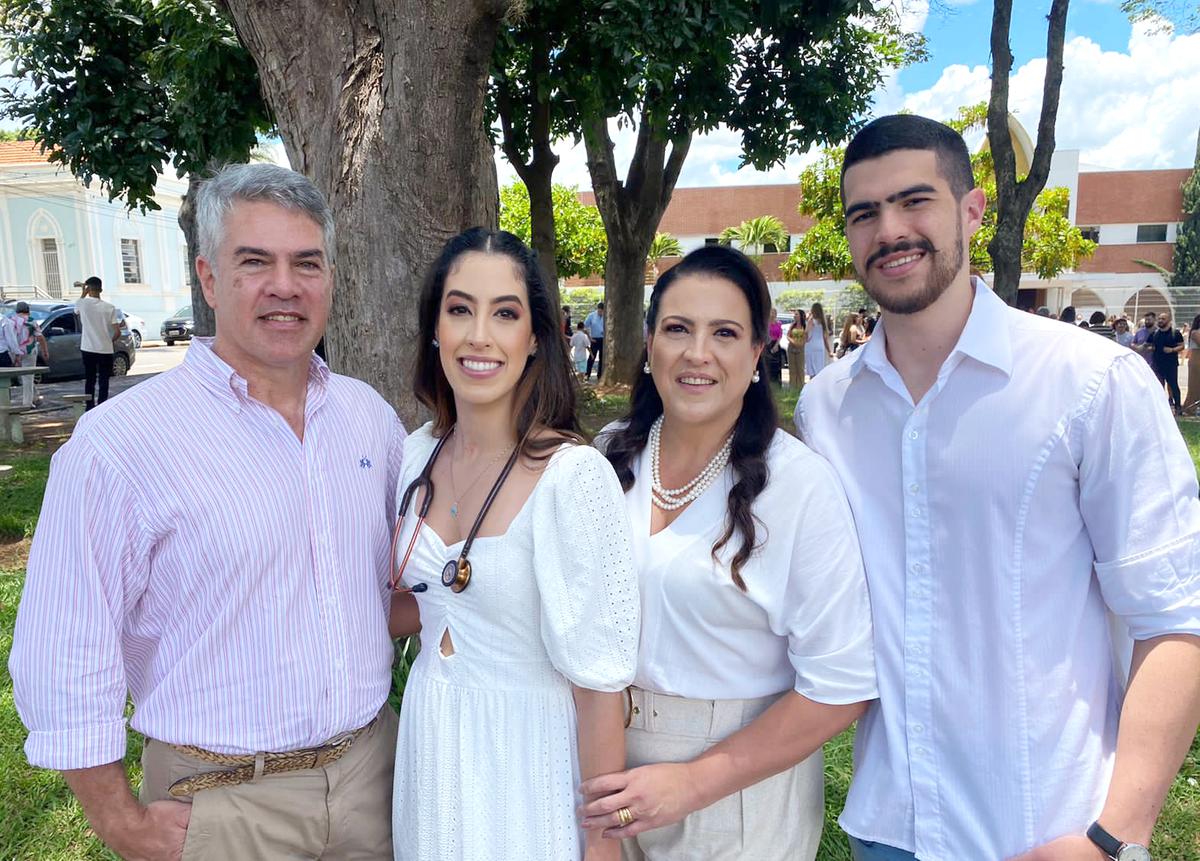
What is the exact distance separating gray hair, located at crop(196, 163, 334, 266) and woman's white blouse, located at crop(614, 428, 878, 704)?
1.14m

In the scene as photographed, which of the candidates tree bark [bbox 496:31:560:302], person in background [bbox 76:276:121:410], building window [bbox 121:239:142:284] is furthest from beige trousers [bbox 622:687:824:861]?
building window [bbox 121:239:142:284]

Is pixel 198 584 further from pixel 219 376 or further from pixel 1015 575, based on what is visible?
pixel 1015 575

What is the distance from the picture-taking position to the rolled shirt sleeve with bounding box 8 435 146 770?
5.59ft

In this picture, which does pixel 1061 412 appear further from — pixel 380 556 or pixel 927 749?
pixel 380 556

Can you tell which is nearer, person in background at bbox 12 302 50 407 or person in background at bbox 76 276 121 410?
person in background at bbox 76 276 121 410

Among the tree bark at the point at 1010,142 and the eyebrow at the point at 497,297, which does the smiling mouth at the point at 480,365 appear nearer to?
the eyebrow at the point at 497,297

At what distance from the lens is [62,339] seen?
57.0 feet

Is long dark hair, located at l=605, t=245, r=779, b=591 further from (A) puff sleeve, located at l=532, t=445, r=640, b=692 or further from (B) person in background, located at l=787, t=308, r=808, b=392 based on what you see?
(B) person in background, located at l=787, t=308, r=808, b=392

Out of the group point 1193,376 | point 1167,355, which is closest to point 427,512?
point 1193,376

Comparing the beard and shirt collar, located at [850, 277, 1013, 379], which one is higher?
the beard

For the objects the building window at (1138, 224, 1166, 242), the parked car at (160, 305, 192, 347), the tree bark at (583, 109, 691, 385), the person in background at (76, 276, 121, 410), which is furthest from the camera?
the building window at (1138, 224, 1166, 242)

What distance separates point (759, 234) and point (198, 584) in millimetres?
38243

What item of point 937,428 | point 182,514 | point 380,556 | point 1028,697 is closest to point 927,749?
point 1028,697

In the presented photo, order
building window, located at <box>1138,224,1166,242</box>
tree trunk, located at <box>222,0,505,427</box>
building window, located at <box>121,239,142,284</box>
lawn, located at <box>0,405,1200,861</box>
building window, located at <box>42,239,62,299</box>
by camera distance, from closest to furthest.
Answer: lawn, located at <box>0,405,1200,861</box> < tree trunk, located at <box>222,0,505,427</box> < building window, located at <box>42,239,62,299</box> < building window, located at <box>121,239,142,284</box> < building window, located at <box>1138,224,1166,242</box>
